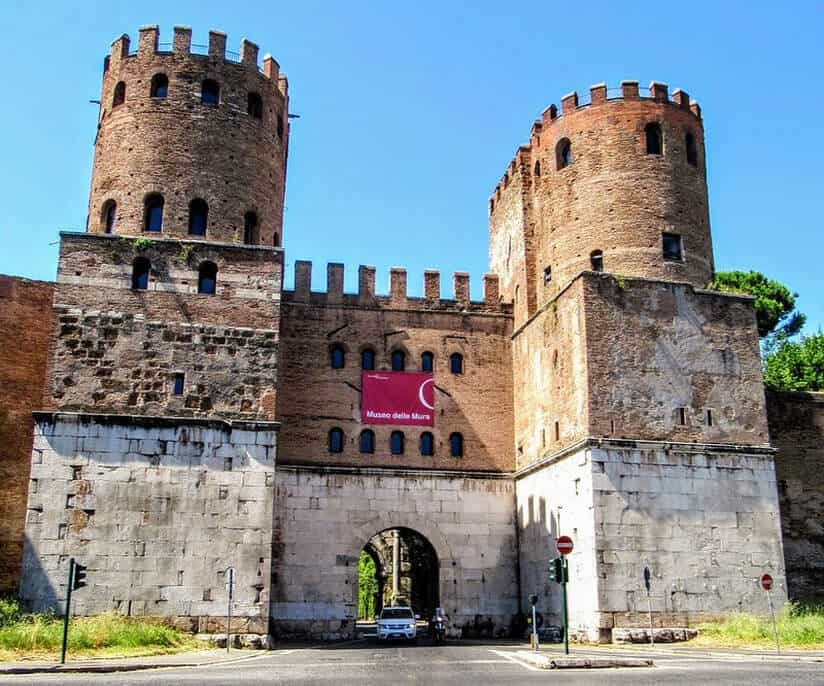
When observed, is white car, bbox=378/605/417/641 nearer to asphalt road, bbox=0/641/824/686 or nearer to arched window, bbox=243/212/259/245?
asphalt road, bbox=0/641/824/686

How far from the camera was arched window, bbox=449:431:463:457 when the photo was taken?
30.1 meters

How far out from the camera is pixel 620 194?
91.5 feet

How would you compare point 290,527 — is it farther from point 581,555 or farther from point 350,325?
point 581,555

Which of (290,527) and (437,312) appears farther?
(437,312)

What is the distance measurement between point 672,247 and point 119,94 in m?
17.0

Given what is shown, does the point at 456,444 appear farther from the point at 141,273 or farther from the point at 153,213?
the point at 153,213

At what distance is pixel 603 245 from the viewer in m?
27.7

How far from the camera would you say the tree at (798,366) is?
38.1m

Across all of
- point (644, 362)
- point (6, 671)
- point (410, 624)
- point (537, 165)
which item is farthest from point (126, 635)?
point (537, 165)

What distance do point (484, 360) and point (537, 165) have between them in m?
6.65

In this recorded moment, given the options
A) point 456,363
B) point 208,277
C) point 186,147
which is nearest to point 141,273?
point 208,277

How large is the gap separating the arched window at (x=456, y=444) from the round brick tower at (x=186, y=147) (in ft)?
27.4

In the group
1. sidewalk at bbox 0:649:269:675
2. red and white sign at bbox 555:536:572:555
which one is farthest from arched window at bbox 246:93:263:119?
red and white sign at bbox 555:536:572:555

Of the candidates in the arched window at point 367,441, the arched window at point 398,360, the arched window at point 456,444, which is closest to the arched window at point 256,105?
the arched window at point 398,360
